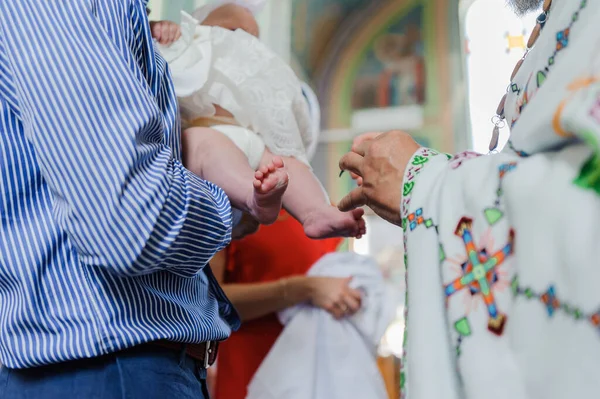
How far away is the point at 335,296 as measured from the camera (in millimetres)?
1310

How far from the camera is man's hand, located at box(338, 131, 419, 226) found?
72cm

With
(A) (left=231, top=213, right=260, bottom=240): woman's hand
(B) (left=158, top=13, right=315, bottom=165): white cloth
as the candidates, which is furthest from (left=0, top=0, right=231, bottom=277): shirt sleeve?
(A) (left=231, top=213, right=260, bottom=240): woman's hand

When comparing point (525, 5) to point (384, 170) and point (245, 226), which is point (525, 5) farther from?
point (245, 226)

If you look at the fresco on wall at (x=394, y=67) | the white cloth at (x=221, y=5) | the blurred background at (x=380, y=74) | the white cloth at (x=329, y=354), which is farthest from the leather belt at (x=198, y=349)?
the fresco on wall at (x=394, y=67)

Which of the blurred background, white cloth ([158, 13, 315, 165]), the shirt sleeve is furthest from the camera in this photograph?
the blurred background

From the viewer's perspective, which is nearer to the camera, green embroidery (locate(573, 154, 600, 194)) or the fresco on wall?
green embroidery (locate(573, 154, 600, 194))

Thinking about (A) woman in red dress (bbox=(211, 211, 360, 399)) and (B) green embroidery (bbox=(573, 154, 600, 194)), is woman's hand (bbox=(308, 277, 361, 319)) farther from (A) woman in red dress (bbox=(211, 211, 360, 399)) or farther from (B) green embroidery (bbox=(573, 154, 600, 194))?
(B) green embroidery (bbox=(573, 154, 600, 194))

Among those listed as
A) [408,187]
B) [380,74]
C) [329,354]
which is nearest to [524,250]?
[408,187]

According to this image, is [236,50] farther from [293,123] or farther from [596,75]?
[596,75]

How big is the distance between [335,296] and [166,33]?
0.61 meters

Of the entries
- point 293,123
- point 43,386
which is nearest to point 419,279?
point 43,386

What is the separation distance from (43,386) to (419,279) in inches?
15.4

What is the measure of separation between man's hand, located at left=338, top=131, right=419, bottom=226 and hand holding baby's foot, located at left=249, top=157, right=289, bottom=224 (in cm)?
11

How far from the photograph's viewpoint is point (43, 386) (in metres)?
0.64
